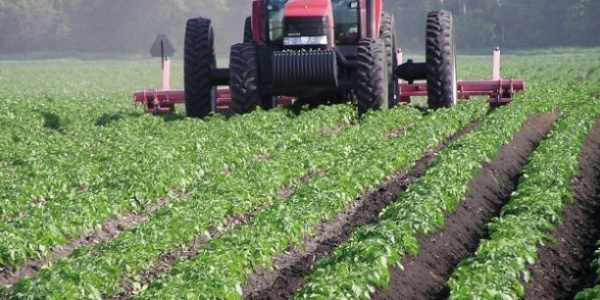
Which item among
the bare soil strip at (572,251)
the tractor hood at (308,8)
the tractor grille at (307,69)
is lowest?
the bare soil strip at (572,251)

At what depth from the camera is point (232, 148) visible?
1606 centimetres

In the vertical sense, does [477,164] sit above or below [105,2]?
below

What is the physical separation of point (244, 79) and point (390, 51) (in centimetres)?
304

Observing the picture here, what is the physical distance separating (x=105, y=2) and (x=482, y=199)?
267ft

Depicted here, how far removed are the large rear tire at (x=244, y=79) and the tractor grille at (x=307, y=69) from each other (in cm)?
55

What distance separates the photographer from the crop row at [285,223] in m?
8.99

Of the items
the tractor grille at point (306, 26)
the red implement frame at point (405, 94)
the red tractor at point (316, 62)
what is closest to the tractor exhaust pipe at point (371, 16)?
the red tractor at point (316, 62)

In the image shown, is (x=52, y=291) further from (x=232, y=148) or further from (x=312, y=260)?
(x=232, y=148)

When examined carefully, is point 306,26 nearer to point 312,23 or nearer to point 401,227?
point 312,23

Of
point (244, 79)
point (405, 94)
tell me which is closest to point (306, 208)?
point (244, 79)

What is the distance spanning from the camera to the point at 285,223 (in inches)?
443

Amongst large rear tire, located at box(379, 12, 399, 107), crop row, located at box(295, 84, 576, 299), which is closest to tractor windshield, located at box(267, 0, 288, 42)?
large rear tire, located at box(379, 12, 399, 107)

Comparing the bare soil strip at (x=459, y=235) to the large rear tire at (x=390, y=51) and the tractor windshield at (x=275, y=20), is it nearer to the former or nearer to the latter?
the large rear tire at (x=390, y=51)

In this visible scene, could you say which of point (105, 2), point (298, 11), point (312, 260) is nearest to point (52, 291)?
point (312, 260)
